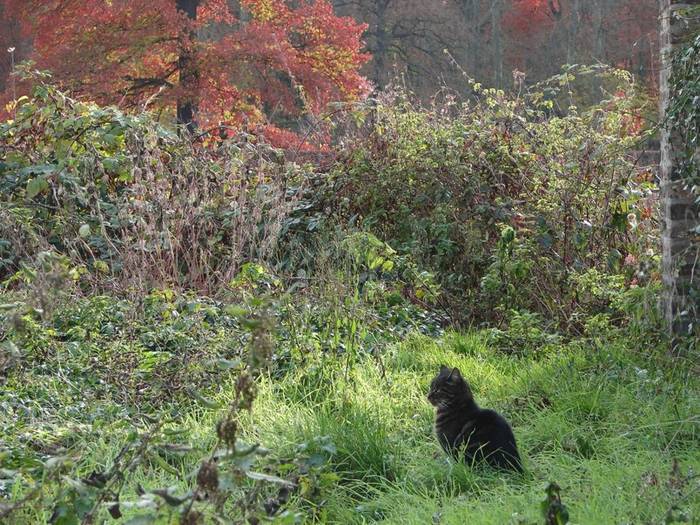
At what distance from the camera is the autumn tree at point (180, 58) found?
48.9ft

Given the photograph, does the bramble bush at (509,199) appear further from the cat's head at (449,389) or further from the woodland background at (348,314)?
the cat's head at (449,389)

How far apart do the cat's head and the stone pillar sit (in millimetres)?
1810

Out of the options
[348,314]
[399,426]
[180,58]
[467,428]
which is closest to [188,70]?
[180,58]

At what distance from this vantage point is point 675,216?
20.0 feet

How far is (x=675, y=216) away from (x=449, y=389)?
225cm

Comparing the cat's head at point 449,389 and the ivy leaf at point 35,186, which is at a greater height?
the ivy leaf at point 35,186

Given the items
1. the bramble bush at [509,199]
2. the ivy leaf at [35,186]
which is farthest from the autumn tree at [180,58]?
the ivy leaf at [35,186]

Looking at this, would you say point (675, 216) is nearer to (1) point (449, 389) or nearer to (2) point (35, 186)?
(1) point (449, 389)

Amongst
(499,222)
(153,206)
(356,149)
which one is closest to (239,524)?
(153,206)

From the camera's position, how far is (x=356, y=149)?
9.39 meters

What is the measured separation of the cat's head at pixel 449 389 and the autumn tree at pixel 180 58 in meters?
10.0

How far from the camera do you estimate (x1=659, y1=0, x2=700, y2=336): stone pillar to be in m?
5.92

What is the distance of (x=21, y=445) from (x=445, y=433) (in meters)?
1.95

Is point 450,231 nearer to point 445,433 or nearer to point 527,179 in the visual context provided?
point 527,179
